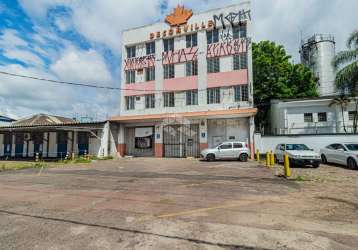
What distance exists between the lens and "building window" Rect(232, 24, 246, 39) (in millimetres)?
25656

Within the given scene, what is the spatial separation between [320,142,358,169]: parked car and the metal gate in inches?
462

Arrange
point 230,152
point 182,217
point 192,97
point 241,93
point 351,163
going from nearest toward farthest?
point 182,217
point 351,163
point 230,152
point 241,93
point 192,97

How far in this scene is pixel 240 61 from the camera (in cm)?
2514

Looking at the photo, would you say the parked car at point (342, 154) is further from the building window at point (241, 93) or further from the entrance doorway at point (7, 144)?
the entrance doorway at point (7, 144)

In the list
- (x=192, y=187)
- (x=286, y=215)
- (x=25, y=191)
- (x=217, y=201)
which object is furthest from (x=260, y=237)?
(x=25, y=191)

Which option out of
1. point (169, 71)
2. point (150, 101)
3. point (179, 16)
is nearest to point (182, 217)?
point (150, 101)

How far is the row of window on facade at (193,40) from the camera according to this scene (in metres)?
25.8

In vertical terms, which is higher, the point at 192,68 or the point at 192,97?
the point at 192,68

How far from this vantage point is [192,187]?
9.65 meters

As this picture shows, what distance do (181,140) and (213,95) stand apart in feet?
19.3

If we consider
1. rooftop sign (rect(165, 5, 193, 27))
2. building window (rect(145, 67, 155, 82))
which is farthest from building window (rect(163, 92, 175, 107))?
rooftop sign (rect(165, 5, 193, 27))

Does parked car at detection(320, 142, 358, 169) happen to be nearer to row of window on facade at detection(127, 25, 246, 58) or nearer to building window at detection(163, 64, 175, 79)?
row of window on facade at detection(127, 25, 246, 58)

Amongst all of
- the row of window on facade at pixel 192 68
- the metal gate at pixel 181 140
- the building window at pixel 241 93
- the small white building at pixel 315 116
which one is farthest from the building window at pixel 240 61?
the metal gate at pixel 181 140

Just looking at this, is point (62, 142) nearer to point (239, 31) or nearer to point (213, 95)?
point (213, 95)
